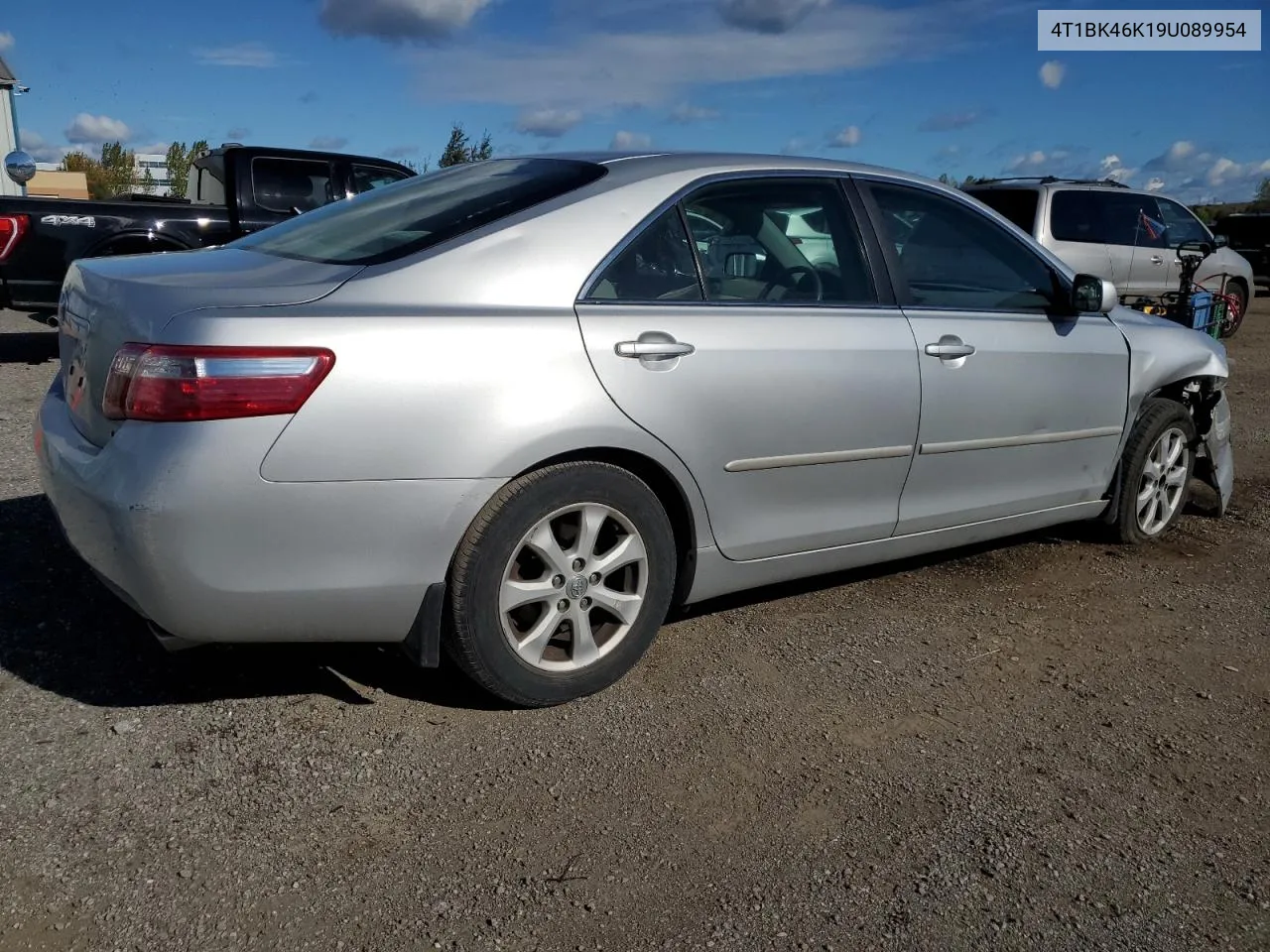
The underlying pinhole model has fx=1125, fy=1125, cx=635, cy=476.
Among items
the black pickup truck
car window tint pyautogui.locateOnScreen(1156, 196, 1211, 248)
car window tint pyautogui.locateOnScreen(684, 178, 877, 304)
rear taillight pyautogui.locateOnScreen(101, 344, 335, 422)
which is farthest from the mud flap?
car window tint pyautogui.locateOnScreen(1156, 196, 1211, 248)

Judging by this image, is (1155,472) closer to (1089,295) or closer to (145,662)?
(1089,295)

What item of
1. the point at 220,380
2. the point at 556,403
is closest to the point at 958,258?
the point at 556,403

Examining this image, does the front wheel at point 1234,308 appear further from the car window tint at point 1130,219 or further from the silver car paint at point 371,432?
the silver car paint at point 371,432

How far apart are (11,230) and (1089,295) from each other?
7969 millimetres

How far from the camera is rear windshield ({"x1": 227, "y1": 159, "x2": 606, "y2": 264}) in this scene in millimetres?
3201

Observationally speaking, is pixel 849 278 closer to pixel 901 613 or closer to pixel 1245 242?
pixel 901 613

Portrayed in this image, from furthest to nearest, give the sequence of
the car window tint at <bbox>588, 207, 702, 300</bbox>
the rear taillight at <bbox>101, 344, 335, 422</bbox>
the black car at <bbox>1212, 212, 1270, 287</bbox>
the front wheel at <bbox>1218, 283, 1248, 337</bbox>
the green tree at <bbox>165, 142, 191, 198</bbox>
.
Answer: the green tree at <bbox>165, 142, 191, 198</bbox>, the black car at <bbox>1212, 212, 1270, 287</bbox>, the front wheel at <bbox>1218, 283, 1248, 337</bbox>, the car window tint at <bbox>588, 207, 702, 300</bbox>, the rear taillight at <bbox>101, 344, 335, 422</bbox>

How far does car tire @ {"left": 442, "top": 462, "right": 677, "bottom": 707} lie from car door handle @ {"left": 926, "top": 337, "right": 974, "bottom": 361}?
1218 mm

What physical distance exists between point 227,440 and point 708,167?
1.78 meters

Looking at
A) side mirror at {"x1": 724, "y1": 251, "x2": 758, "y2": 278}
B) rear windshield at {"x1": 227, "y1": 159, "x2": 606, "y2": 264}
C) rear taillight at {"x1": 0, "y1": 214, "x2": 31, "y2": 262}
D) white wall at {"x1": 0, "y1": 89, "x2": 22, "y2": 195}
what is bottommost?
side mirror at {"x1": 724, "y1": 251, "x2": 758, "y2": 278}

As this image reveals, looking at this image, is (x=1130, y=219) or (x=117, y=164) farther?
(x=117, y=164)

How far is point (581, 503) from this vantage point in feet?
10.3

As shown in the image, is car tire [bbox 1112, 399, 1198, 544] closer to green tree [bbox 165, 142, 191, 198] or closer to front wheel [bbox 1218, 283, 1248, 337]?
front wheel [bbox 1218, 283, 1248, 337]

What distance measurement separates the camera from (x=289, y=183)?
1006 centimetres
